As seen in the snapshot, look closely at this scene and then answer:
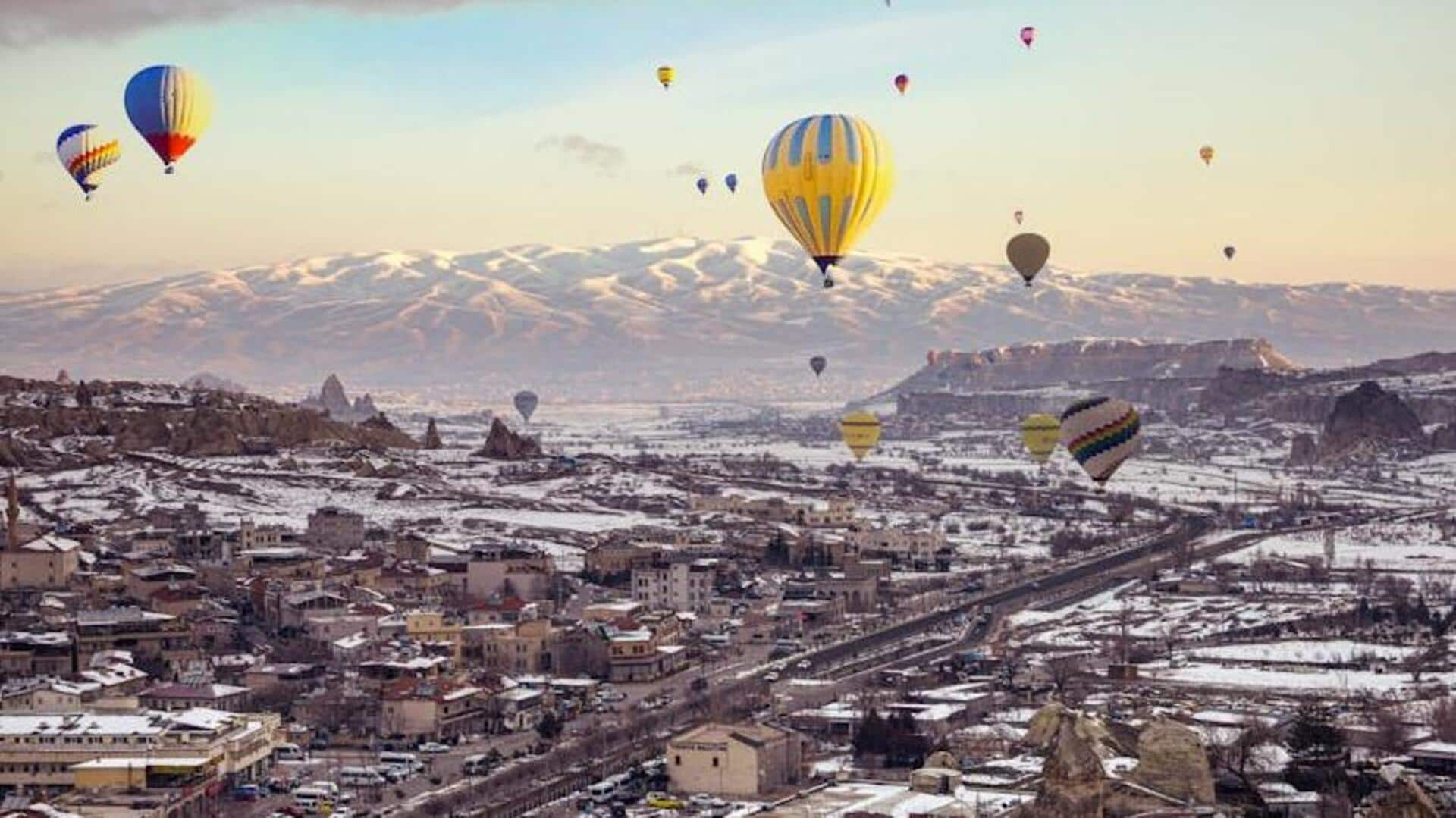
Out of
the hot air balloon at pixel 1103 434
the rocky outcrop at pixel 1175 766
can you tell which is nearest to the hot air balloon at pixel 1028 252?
the hot air balloon at pixel 1103 434

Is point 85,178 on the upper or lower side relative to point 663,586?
upper

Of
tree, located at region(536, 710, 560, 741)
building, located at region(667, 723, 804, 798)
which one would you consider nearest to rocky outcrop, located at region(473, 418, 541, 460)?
tree, located at region(536, 710, 560, 741)

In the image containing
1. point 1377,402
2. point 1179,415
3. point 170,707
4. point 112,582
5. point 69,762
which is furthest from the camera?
point 1179,415

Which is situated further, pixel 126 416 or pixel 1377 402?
pixel 1377 402

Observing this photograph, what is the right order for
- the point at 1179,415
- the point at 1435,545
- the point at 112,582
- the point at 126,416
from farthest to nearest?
the point at 1179,415 < the point at 126,416 < the point at 1435,545 < the point at 112,582

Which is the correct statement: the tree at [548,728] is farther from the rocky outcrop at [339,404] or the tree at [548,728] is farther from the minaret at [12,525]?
the rocky outcrop at [339,404]

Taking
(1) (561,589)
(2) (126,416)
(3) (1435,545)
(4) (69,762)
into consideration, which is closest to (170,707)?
(4) (69,762)

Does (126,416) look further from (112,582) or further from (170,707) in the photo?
(170,707)
